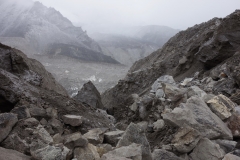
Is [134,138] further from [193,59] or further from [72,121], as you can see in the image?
[193,59]

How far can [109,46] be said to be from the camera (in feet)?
252

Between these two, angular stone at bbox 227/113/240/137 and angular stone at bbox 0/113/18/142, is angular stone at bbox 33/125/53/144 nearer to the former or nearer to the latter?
angular stone at bbox 0/113/18/142

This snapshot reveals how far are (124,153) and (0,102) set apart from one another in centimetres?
318

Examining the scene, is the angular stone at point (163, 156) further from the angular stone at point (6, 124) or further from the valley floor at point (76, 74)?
the valley floor at point (76, 74)

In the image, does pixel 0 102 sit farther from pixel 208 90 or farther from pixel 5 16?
pixel 5 16

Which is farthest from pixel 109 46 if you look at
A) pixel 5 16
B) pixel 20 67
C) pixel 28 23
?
pixel 20 67

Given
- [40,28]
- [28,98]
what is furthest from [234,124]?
[40,28]

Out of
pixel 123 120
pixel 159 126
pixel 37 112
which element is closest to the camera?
pixel 37 112

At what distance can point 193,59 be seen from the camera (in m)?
11.0

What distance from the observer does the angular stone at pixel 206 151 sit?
124 inches

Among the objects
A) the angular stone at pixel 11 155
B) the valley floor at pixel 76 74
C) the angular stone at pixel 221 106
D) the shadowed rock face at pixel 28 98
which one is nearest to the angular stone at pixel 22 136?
the angular stone at pixel 11 155

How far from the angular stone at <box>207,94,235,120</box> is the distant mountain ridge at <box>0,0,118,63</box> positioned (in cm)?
4997

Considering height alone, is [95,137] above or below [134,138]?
below

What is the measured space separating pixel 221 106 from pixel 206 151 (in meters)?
1.21
